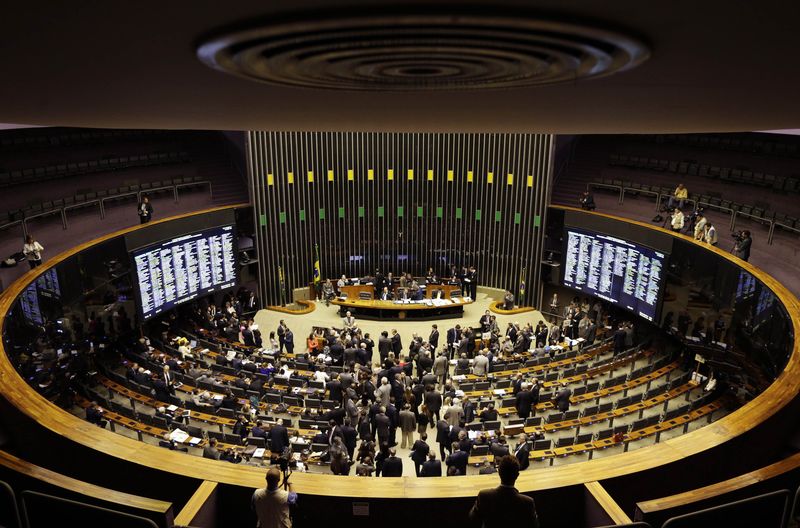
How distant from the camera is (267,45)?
1.39 metres

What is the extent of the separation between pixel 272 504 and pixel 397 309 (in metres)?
13.2

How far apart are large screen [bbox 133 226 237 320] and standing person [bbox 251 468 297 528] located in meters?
10.3

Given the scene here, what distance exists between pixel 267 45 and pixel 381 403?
9032 mm

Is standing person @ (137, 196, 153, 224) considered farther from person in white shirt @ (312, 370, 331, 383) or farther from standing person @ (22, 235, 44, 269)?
person in white shirt @ (312, 370, 331, 383)

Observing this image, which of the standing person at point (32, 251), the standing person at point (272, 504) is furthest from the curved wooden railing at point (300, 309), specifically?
the standing person at point (272, 504)

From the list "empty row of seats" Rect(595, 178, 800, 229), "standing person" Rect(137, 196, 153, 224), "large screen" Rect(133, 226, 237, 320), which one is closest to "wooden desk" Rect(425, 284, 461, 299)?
"empty row of seats" Rect(595, 178, 800, 229)

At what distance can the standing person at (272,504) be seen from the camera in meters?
3.77

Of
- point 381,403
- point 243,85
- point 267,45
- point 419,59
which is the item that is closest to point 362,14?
point 267,45

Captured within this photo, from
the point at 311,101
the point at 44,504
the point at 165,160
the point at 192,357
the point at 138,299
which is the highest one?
the point at 311,101

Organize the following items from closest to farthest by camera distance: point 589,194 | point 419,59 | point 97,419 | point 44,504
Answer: point 419,59 < point 44,504 < point 97,419 < point 589,194

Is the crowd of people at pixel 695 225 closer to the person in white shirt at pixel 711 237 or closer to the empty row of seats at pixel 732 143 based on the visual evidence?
the person in white shirt at pixel 711 237

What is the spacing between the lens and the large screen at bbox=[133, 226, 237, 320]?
1301 cm

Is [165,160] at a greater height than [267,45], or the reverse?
[267,45]

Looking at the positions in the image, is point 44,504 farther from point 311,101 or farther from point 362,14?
point 362,14
